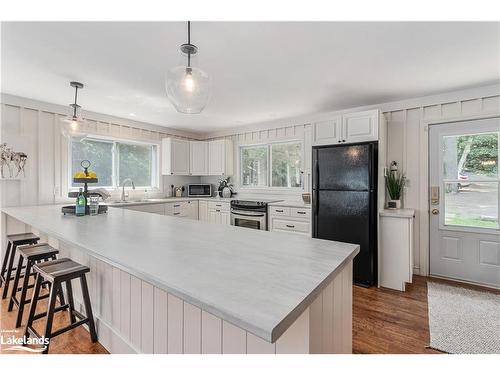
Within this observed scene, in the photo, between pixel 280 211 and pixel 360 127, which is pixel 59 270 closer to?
pixel 280 211

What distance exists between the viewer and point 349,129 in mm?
3131

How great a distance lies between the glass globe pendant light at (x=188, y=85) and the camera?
151cm

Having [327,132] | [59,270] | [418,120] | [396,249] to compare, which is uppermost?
[418,120]

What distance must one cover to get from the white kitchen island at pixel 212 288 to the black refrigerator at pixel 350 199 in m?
1.76

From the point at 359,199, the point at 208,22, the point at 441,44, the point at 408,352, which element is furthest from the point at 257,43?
the point at 408,352

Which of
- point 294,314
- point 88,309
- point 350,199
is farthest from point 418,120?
point 88,309

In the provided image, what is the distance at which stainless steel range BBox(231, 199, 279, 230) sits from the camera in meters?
3.94

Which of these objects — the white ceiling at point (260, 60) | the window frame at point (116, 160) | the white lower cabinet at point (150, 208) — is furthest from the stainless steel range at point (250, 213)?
the window frame at point (116, 160)

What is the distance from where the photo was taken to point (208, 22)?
171cm

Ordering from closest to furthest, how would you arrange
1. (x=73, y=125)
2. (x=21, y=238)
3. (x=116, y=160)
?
(x=21, y=238) → (x=73, y=125) → (x=116, y=160)

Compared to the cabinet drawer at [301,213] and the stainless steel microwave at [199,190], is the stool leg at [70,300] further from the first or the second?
the stainless steel microwave at [199,190]

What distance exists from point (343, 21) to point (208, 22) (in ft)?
3.01

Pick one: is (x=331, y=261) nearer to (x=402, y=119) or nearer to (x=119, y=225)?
(x=119, y=225)

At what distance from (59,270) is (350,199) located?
114 inches
